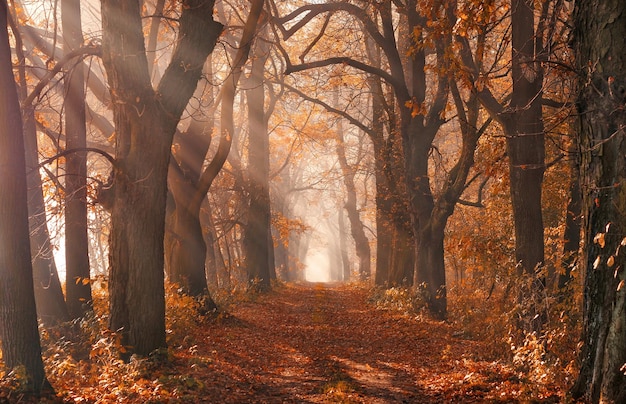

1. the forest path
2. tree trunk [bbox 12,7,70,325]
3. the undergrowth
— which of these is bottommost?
the forest path

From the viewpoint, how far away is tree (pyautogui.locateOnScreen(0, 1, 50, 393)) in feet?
21.3

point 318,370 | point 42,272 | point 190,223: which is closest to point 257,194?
point 190,223

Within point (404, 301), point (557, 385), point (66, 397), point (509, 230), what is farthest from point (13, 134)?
point (509, 230)

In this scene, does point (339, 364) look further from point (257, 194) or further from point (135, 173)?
point (257, 194)

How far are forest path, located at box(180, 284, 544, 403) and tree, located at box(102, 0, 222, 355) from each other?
1.15m

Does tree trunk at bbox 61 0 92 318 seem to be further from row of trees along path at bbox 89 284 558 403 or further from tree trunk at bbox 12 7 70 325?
row of trees along path at bbox 89 284 558 403

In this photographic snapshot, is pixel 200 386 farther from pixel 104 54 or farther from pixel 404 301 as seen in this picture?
pixel 404 301

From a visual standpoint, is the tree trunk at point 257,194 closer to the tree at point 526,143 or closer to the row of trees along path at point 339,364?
the row of trees along path at point 339,364

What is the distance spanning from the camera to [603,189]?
226 inches

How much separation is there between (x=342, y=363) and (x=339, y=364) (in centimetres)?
10

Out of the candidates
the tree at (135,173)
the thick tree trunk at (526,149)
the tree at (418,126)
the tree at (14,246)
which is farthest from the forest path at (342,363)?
the tree at (14,246)

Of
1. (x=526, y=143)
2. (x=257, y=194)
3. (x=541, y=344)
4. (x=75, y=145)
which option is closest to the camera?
(x=541, y=344)

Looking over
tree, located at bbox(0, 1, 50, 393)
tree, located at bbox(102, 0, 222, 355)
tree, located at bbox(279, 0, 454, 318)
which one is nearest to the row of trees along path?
tree, located at bbox(0, 1, 50, 393)

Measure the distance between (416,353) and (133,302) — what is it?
17.5ft
